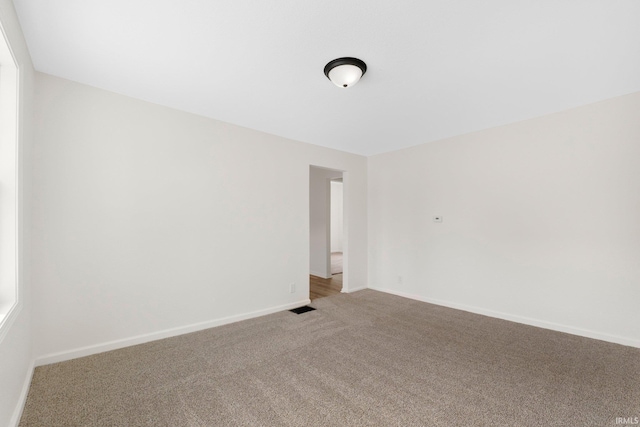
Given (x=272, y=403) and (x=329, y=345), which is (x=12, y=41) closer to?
(x=272, y=403)

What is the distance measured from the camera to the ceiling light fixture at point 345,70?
6.83 feet

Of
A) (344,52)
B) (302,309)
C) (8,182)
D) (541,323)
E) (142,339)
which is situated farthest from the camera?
(302,309)

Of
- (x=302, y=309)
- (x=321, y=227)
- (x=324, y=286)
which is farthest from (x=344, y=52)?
(x=321, y=227)

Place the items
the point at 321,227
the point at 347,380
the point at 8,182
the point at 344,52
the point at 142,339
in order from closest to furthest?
the point at 8,182 → the point at 344,52 → the point at 347,380 → the point at 142,339 → the point at 321,227

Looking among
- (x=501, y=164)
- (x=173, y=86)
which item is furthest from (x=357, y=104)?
(x=501, y=164)

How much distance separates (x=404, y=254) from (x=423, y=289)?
635 mm

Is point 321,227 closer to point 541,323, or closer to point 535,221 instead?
point 535,221

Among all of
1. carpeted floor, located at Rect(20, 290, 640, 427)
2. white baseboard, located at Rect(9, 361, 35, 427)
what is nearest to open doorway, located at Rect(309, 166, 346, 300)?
carpeted floor, located at Rect(20, 290, 640, 427)

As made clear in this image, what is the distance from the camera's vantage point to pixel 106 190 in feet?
8.53

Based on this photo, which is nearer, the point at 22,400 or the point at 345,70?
the point at 22,400

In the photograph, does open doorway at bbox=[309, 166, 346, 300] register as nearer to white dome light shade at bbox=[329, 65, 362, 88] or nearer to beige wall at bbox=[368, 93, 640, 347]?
beige wall at bbox=[368, 93, 640, 347]

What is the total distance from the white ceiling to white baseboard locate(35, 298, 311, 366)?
97.4 inches

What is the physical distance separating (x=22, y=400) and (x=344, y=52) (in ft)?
10.9

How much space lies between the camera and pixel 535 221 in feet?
10.8
